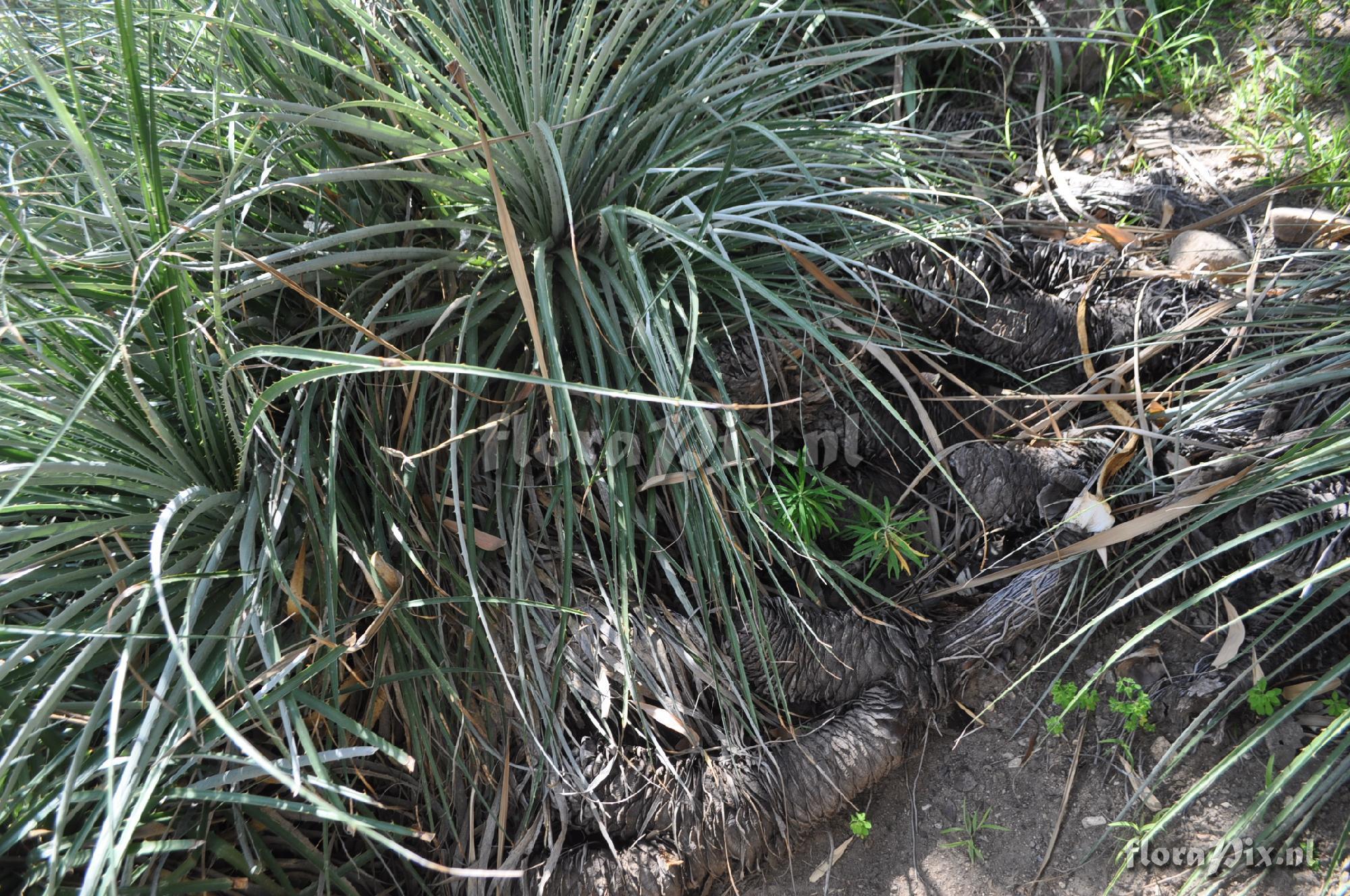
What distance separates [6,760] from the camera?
1.20 metres

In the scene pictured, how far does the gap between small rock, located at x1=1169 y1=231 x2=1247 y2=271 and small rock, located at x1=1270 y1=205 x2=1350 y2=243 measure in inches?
3.3

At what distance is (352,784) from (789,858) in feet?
2.65

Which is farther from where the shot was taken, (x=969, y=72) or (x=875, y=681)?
(x=969, y=72)

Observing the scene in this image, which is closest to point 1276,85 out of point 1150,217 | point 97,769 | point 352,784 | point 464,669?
point 1150,217

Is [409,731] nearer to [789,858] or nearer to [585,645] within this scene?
[585,645]

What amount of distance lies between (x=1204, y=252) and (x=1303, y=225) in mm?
191

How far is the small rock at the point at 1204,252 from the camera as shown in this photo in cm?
197

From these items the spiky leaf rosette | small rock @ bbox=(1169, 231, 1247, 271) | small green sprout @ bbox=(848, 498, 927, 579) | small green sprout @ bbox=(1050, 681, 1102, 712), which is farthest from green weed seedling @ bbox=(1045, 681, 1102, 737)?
small rock @ bbox=(1169, 231, 1247, 271)

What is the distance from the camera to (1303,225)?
194 centimetres

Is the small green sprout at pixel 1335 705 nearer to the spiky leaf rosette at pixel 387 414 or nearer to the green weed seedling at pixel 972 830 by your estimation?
the green weed seedling at pixel 972 830

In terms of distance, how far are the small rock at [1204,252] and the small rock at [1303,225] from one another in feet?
0.28

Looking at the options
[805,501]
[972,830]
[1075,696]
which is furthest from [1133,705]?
[805,501]

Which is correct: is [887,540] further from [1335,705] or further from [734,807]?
[1335,705]

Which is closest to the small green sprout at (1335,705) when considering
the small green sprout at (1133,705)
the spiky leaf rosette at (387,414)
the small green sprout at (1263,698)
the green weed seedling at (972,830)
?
the small green sprout at (1263,698)
